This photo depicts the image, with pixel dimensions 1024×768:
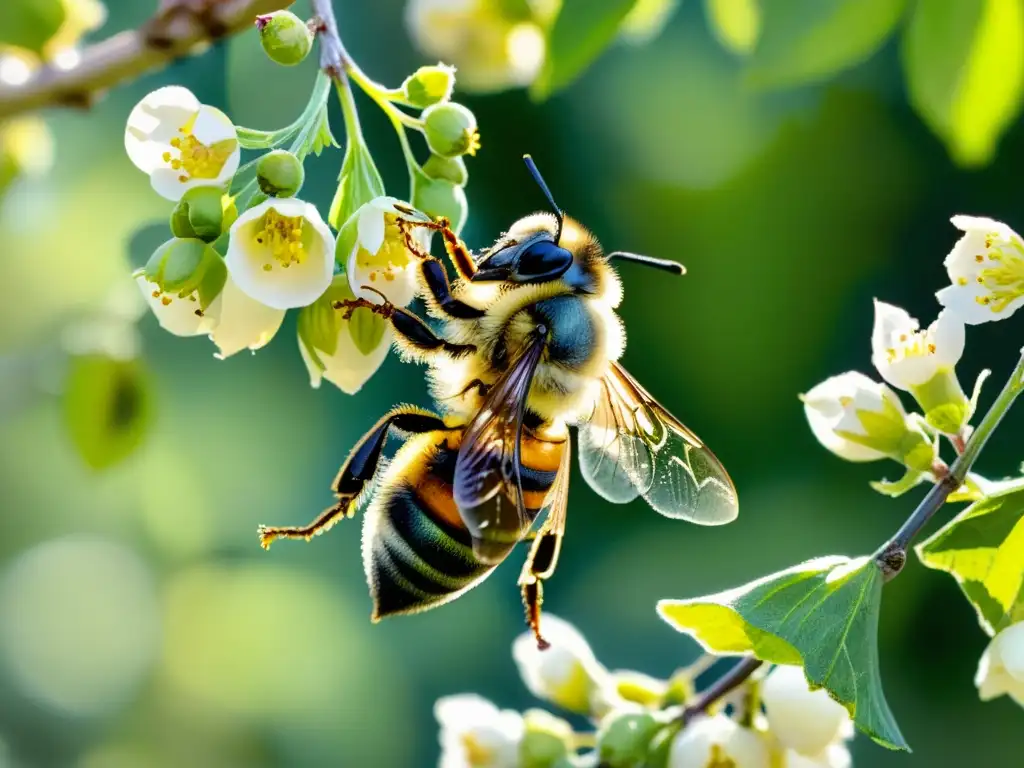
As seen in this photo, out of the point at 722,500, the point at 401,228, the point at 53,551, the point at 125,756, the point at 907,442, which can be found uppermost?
the point at 401,228

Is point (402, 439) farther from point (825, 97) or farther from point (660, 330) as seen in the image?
point (825, 97)

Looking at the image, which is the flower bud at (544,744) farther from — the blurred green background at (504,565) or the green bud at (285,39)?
the blurred green background at (504,565)

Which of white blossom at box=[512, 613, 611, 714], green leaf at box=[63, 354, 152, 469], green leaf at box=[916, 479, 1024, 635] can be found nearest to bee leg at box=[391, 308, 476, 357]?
white blossom at box=[512, 613, 611, 714]

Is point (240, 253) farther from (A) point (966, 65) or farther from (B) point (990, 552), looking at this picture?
(A) point (966, 65)

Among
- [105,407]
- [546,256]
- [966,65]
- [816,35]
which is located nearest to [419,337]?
[546,256]

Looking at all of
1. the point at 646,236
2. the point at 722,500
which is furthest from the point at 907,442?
the point at 646,236

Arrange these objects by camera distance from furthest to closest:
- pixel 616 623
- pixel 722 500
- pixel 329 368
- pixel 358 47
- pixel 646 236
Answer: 1. pixel 646 236
2. pixel 616 623
3. pixel 358 47
4. pixel 722 500
5. pixel 329 368
